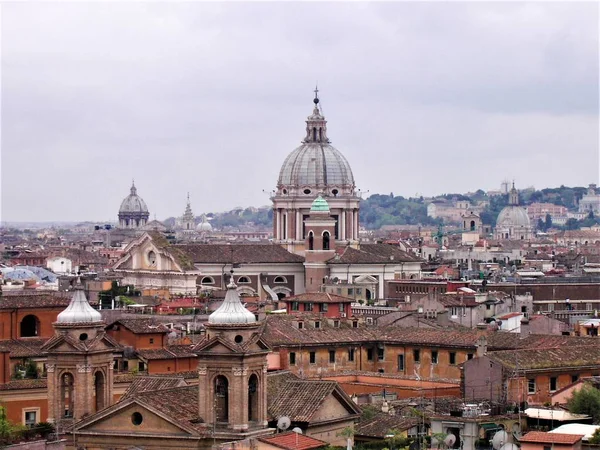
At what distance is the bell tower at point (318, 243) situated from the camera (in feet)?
287

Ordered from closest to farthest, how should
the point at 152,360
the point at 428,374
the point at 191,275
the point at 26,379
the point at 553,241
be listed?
the point at 26,379, the point at 152,360, the point at 428,374, the point at 191,275, the point at 553,241

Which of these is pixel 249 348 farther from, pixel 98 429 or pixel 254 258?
pixel 254 258

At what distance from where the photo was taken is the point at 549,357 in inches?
1678

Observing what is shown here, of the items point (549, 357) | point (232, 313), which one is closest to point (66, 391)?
point (232, 313)

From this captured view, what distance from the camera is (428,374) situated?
47.2m

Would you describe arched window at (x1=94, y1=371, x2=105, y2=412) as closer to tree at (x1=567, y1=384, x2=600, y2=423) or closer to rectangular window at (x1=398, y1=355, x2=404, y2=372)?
tree at (x1=567, y1=384, x2=600, y2=423)

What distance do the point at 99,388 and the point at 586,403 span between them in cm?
850

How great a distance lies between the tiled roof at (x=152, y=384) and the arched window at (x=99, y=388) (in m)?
1.21

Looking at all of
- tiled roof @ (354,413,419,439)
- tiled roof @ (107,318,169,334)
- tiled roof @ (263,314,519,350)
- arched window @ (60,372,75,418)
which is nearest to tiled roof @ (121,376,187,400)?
arched window @ (60,372,75,418)

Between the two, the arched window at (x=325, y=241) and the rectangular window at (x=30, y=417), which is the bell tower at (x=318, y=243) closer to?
the arched window at (x=325, y=241)

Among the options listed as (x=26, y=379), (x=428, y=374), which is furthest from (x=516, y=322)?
(x=26, y=379)

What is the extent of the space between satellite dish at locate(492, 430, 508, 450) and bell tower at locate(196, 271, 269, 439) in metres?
3.56

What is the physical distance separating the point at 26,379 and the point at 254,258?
46986mm

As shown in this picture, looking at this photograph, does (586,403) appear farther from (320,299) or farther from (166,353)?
(320,299)
